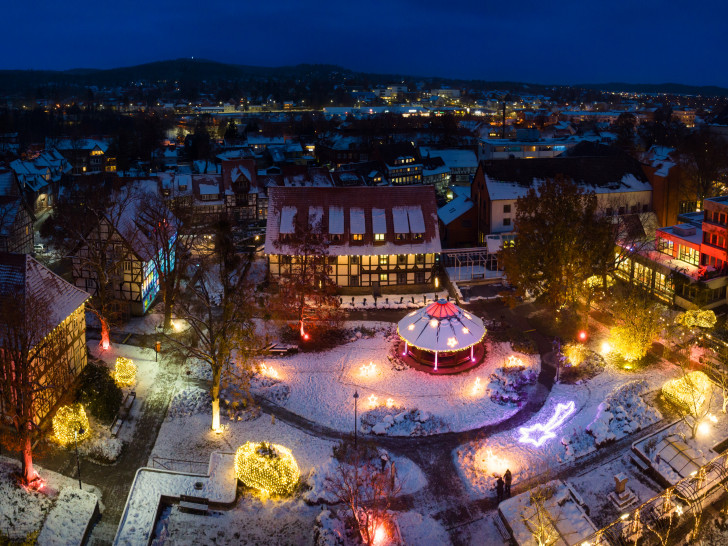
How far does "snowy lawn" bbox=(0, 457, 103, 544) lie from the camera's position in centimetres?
2073

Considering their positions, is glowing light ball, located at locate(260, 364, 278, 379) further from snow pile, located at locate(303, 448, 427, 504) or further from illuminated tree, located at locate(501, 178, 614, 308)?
illuminated tree, located at locate(501, 178, 614, 308)

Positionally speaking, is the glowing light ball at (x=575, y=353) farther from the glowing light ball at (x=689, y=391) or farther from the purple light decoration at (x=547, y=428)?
the glowing light ball at (x=689, y=391)

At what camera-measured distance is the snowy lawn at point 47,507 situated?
816 inches

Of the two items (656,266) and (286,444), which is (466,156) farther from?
(286,444)

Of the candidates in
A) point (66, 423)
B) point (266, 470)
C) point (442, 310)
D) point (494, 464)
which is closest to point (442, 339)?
point (442, 310)

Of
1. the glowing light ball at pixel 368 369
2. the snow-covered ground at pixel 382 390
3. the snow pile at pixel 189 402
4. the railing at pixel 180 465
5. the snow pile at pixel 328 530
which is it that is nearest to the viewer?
the snow pile at pixel 328 530

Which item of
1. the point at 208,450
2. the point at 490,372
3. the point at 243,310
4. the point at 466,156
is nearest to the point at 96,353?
the point at 243,310

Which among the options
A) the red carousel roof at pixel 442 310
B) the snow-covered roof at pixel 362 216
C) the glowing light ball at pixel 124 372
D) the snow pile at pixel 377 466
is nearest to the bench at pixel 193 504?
the snow pile at pixel 377 466

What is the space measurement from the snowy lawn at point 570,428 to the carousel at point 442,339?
534cm

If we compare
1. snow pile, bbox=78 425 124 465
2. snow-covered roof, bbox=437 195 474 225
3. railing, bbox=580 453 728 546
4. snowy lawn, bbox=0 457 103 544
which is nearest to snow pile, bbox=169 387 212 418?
snow pile, bbox=78 425 124 465

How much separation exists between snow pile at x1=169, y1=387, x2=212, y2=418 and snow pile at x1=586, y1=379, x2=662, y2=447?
19.0 m

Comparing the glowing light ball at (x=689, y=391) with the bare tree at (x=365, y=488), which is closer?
the bare tree at (x=365, y=488)

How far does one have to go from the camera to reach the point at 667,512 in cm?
2195

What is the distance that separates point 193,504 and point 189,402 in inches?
295
